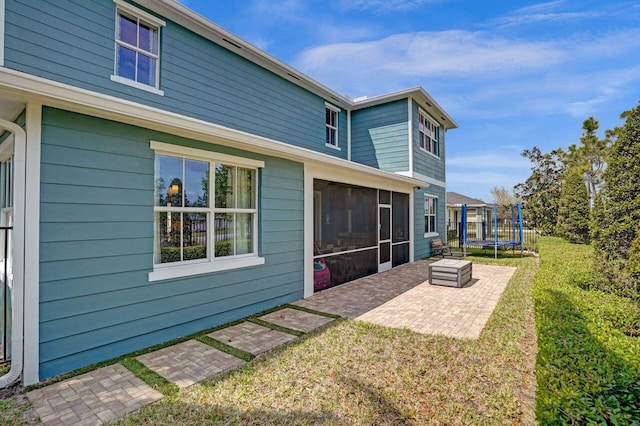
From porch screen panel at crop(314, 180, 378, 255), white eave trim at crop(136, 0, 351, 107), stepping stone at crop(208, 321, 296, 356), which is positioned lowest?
stepping stone at crop(208, 321, 296, 356)

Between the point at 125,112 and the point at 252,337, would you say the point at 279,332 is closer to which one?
the point at 252,337

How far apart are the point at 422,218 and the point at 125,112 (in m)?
→ 11.2

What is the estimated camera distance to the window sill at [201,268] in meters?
4.21

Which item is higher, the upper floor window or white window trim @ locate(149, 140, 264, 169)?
the upper floor window

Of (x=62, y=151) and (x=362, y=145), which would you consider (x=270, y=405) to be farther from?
(x=362, y=145)

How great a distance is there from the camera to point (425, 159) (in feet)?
41.2

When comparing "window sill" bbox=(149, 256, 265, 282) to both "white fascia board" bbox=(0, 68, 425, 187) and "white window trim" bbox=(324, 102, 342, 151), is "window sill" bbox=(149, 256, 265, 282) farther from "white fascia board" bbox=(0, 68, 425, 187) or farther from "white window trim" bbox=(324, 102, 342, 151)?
"white window trim" bbox=(324, 102, 342, 151)

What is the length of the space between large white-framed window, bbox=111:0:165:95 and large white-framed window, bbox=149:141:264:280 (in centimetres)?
284

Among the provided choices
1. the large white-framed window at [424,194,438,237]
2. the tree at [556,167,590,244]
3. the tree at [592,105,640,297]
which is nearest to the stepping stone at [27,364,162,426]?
the tree at [592,105,640,297]

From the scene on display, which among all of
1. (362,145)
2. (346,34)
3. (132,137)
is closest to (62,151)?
(132,137)

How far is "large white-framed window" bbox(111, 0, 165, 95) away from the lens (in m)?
5.99

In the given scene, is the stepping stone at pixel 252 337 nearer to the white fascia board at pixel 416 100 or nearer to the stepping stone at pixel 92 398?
the stepping stone at pixel 92 398

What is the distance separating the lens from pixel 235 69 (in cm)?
799

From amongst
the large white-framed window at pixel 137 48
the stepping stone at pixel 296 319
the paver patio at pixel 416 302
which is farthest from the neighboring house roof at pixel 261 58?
the stepping stone at pixel 296 319
